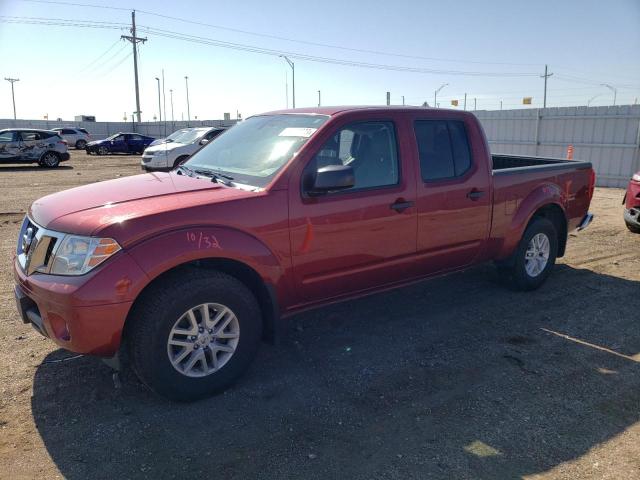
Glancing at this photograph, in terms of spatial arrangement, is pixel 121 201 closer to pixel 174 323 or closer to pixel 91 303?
pixel 91 303

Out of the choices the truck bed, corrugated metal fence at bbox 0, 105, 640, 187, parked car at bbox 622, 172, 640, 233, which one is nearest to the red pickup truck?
the truck bed

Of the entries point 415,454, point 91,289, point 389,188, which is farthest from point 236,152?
point 415,454

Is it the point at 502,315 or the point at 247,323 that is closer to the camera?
the point at 247,323

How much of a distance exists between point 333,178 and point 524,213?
272cm

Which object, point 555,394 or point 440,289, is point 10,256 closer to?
point 440,289

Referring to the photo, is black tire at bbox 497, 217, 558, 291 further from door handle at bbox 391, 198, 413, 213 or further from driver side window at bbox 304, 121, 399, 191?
driver side window at bbox 304, 121, 399, 191

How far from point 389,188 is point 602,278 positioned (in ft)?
12.0

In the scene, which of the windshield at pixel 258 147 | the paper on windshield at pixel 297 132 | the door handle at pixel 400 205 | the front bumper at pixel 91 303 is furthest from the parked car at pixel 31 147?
the door handle at pixel 400 205

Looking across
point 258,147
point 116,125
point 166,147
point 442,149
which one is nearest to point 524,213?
point 442,149

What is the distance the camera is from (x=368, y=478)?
2770mm

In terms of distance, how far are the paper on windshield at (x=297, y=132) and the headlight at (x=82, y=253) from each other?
1.64 meters

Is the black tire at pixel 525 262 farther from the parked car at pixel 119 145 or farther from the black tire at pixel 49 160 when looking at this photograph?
the parked car at pixel 119 145

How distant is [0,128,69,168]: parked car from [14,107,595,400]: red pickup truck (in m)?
18.9

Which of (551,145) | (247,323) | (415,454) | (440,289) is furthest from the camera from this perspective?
(551,145)
